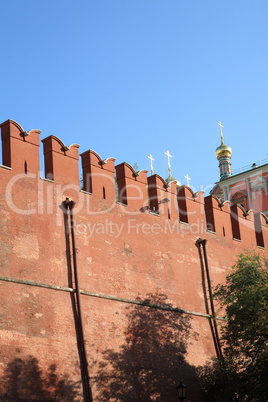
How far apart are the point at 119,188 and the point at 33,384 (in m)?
7.42

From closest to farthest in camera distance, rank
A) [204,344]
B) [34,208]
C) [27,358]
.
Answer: [27,358], [34,208], [204,344]

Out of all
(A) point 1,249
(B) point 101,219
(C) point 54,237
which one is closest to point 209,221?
(B) point 101,219

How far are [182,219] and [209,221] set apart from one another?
145cm

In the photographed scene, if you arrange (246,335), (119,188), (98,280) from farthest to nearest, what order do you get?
(119,188) < (246,335) < (98,280)

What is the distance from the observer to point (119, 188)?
22344mm

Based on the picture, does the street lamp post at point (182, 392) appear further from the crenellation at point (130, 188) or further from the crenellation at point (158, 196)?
the crenellation at point (158, 196)

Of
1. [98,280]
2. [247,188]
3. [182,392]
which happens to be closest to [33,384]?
[98,280]

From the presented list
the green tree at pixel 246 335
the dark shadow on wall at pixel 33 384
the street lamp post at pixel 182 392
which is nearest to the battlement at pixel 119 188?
the green tree at pixel 246 335

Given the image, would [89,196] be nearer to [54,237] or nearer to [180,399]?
[54,237]

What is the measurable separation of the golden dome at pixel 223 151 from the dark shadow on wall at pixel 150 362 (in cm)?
2968

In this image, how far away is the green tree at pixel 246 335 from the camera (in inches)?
768

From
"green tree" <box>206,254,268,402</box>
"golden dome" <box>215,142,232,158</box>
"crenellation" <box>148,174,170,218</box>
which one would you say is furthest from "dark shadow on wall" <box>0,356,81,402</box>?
"golden dome" <box>215,142,232,158</box>

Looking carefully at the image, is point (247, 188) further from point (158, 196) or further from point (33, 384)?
point (33, 384)

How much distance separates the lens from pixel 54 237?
19.3 metres
